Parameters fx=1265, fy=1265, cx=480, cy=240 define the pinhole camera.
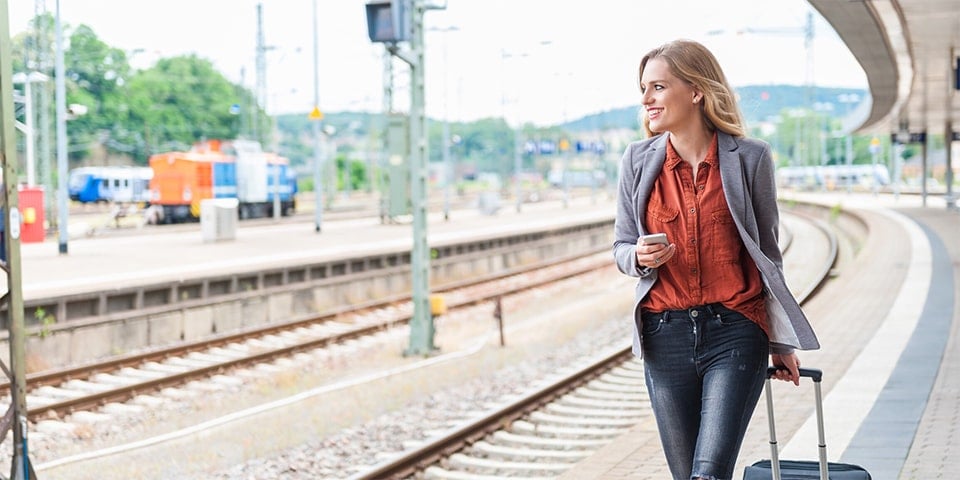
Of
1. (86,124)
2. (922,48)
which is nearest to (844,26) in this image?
(922,48)

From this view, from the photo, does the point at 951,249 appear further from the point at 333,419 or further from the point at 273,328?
the point at 333,419

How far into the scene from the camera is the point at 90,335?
16281 millimetres

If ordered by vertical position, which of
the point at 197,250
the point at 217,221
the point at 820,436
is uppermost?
the point at 820,436

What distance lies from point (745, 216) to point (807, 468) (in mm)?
854

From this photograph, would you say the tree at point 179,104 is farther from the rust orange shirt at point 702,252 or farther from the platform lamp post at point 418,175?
the rust orange shirt at point 702,252

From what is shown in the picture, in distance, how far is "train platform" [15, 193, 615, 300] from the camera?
66.1ft

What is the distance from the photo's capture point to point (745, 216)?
11.6 ft

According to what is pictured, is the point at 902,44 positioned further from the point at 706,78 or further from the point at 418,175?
the point at 706,78

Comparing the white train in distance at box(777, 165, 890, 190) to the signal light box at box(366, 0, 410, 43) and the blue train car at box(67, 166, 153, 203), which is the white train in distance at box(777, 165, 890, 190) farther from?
the signal light box at box(366, 0, 410, 43)

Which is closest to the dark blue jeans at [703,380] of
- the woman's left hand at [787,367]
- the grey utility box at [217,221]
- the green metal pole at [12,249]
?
the woman's left hand at [787,367]

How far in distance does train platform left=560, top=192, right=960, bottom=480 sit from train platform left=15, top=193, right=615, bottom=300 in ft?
32.7

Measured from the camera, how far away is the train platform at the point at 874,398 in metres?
7.34

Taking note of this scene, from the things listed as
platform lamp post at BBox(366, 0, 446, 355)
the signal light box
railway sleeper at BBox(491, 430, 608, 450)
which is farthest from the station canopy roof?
railway sleeper at BBox(491, 430, 608, 450)

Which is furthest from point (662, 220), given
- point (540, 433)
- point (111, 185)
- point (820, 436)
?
point (111, 185)
